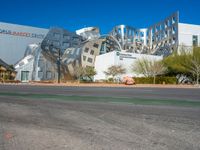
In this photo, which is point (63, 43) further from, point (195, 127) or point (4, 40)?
point (195, 127)

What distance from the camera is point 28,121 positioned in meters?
6.38

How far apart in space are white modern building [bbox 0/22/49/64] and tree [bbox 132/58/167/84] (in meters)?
47.4

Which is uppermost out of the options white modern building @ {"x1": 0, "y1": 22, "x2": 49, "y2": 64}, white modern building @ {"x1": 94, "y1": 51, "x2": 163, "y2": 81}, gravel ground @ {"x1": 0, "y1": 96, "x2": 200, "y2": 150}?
white modern building @ {"x1": 0, "y1": 22, "x2": 49, "y2": 64}

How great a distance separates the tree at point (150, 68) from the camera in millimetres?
52938

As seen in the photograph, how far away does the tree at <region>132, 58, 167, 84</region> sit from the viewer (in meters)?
52.9

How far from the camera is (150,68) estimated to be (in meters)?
54.8

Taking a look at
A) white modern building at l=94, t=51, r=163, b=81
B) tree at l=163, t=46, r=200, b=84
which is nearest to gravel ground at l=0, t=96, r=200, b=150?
tree at l=163, t=46, r=200, b=84

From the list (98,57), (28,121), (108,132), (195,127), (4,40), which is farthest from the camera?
(4,40)

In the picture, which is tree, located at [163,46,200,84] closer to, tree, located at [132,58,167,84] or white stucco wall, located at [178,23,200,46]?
tree, located at [132,58,167,84]

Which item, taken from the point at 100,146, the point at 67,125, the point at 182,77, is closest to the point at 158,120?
the point at 67,125

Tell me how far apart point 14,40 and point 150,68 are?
57.6 metres

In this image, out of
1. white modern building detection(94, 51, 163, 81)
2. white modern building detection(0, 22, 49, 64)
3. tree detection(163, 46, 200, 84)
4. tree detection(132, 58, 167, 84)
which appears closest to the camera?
tree detection(163, 46, 200, 84)

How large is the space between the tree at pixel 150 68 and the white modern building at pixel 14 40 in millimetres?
47355

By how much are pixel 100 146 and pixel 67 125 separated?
1966mm
